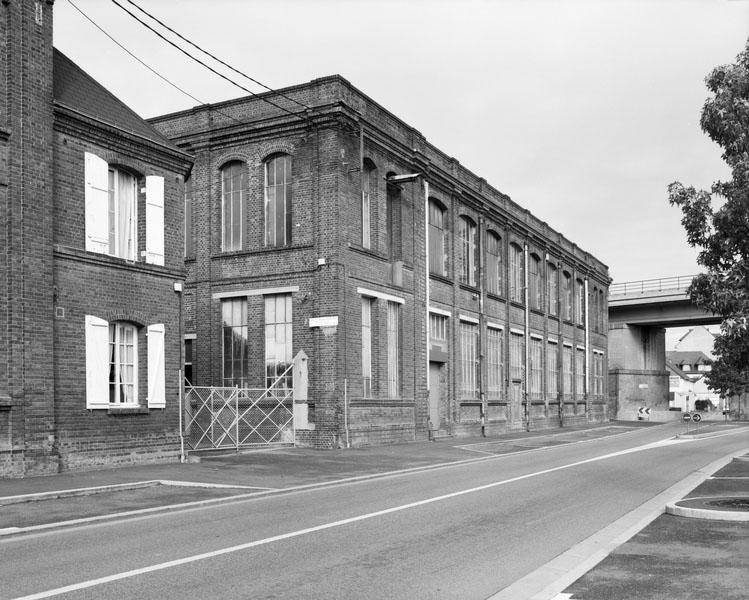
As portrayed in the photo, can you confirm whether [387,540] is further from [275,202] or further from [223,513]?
[275,202]

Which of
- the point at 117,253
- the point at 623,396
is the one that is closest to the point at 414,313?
the point at 117,253

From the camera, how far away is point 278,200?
27.8 meters

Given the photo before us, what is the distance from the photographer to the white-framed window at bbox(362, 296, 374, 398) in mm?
27814

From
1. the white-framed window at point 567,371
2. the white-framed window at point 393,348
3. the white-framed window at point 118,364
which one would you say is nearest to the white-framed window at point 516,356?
the white-framed window at point 567,371

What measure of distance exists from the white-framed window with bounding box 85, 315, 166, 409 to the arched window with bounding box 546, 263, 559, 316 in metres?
31.6

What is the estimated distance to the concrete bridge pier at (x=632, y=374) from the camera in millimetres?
65250

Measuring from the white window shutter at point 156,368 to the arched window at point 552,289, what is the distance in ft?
103

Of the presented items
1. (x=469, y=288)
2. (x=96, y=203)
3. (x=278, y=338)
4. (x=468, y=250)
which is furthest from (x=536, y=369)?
(x=96, y=203)

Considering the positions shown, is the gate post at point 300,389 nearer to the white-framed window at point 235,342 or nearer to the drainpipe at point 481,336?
the white-framed window at point 235,342

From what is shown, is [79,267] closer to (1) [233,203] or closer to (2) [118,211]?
(2) [118,211]

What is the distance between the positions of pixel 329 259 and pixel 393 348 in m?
4.91

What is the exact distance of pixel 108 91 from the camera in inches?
818

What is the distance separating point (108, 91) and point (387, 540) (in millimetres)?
14648

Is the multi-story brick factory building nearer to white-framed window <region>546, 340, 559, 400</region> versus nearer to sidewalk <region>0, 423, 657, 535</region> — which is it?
white-framed window <region>546, 340, 559, 400</region>
